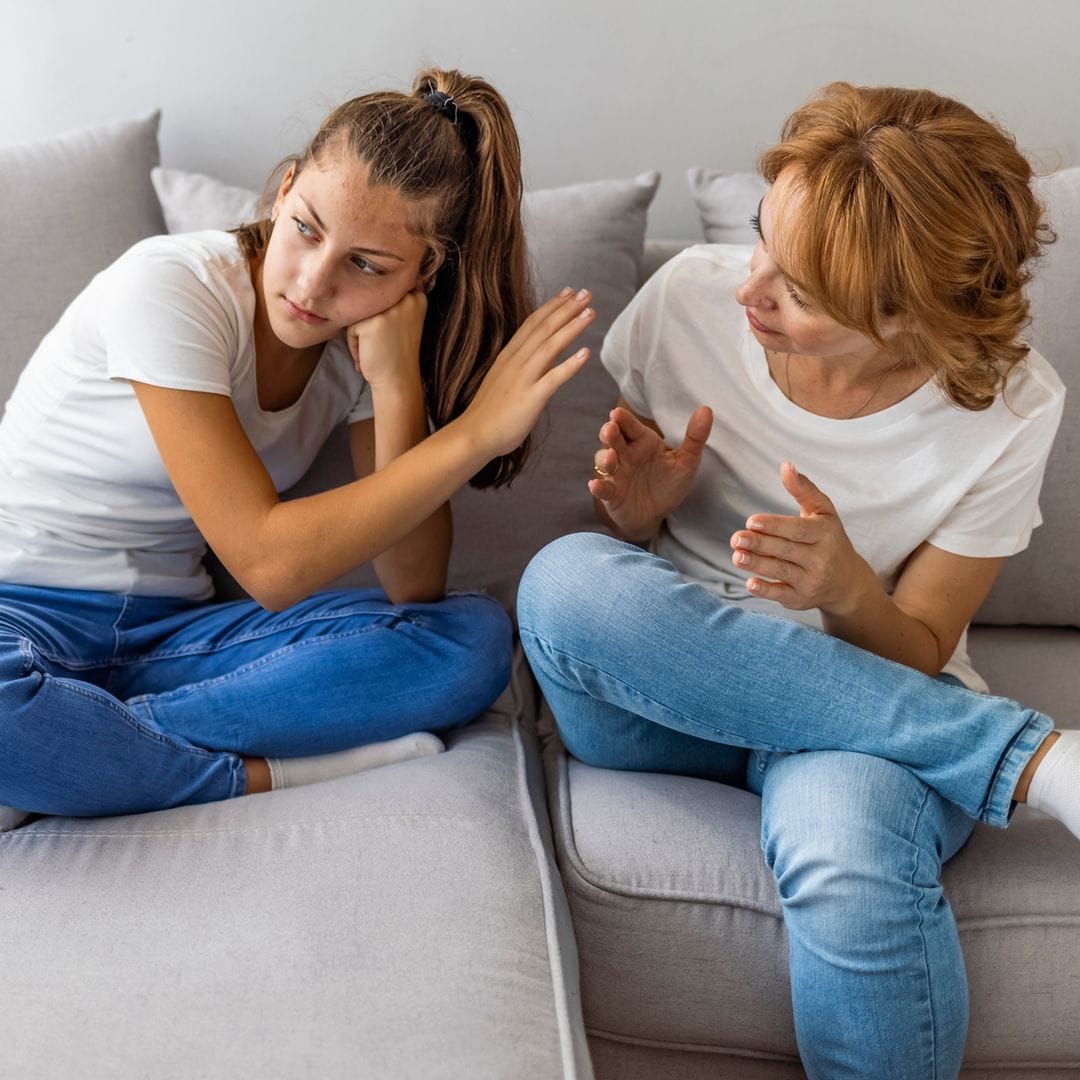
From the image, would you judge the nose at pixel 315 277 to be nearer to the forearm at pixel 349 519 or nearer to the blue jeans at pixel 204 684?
the forearm at pixel 349 519

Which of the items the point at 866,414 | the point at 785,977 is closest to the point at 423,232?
the point at 866,414

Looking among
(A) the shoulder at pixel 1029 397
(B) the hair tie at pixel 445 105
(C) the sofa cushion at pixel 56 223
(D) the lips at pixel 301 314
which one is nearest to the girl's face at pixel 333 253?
(D) the lips at pixel 301 314

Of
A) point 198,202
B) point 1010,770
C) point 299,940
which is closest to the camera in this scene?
point 299,940

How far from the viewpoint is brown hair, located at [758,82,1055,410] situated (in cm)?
103

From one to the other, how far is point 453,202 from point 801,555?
0.50 m

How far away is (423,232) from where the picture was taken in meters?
1.19

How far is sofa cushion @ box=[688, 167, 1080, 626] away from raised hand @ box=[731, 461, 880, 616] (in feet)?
1.57

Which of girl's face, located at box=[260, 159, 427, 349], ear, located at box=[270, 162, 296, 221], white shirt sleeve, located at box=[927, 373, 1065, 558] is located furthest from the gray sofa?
ear, located at box=[270, 162, 296, 221]

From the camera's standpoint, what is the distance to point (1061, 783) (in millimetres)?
1037

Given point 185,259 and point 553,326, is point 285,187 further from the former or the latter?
point 553,326

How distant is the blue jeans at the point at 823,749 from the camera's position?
0.99m

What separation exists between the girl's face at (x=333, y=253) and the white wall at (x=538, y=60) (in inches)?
21.4

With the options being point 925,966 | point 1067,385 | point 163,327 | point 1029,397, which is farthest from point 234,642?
point 1067,385

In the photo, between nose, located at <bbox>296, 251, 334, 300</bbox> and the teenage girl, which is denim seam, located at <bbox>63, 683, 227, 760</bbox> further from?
nose, located at <bbox>296, 251, 334, 300</bbox>
